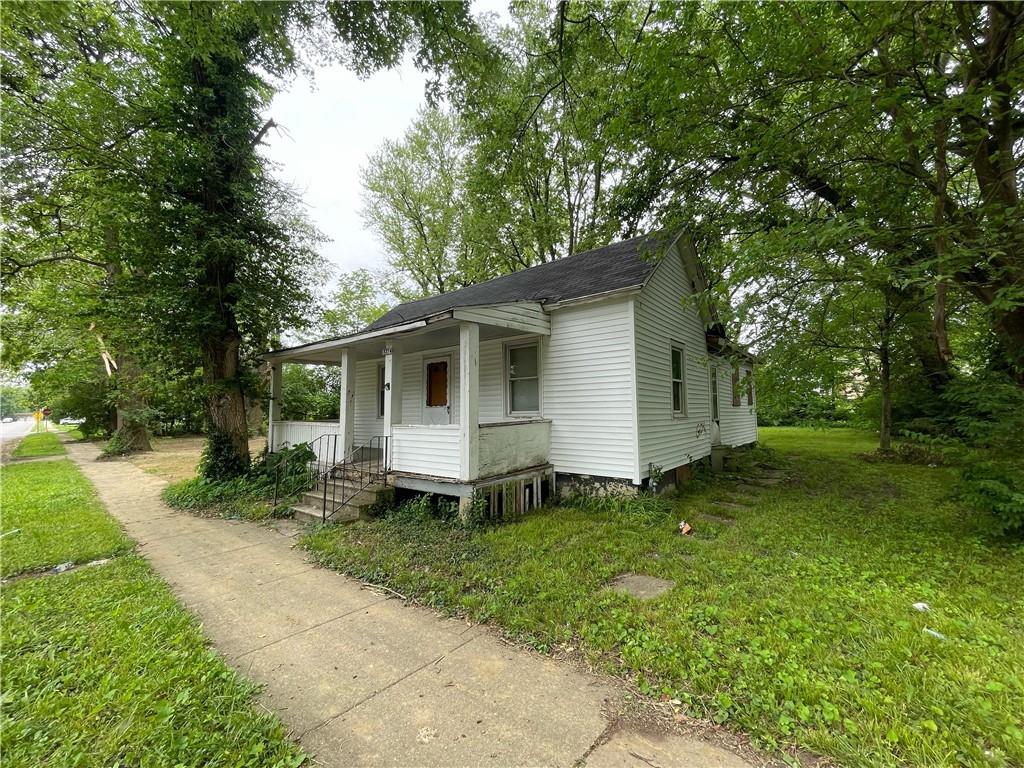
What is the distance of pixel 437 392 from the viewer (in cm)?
948

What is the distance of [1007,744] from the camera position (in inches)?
76.8

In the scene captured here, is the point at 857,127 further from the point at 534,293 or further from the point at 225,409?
the point at 225,409

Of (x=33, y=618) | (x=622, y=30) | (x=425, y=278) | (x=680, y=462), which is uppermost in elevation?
(x=425, y=278)

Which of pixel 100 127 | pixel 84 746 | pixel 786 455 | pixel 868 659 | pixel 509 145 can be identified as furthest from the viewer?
pixel 786 455

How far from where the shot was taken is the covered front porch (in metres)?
6.00

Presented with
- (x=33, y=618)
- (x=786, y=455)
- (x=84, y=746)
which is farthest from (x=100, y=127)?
(x=786, y=455)

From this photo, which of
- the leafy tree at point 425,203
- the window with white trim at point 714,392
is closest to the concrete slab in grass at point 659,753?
the window with white trim at point 714,392

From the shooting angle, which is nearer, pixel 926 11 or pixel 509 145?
pixel 926 11

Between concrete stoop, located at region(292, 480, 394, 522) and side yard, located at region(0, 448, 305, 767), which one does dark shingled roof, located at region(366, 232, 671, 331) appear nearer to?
concrete stoop, located at region(292, 480, 394, 522)

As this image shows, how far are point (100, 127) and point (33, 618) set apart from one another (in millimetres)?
9498

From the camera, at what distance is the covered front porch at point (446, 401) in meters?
6.00

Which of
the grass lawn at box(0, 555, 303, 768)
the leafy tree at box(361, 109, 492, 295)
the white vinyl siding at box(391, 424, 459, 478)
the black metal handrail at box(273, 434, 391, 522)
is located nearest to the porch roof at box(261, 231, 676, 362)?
the white vinyl siding at box(391, 424, 459, 478)

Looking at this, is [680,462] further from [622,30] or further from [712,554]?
[622,30]

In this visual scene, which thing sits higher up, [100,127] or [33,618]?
[100,127]
